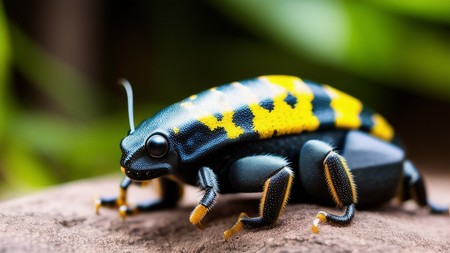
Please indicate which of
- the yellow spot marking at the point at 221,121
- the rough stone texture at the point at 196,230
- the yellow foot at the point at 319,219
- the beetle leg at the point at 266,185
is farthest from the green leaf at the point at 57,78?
the yellow foot at the point at 319,219

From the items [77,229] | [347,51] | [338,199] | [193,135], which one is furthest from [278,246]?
[347,51]

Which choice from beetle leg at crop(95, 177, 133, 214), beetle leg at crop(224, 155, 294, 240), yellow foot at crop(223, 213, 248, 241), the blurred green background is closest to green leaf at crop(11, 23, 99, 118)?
the blurred green background

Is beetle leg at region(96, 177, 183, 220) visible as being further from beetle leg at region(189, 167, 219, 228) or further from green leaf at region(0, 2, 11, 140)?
green leaf at region(0, 2, 11, 140)

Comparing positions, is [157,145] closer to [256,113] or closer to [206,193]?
[206,193]

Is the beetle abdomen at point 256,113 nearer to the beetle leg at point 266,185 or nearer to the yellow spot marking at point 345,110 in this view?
the yellow spot marking at point 345,110

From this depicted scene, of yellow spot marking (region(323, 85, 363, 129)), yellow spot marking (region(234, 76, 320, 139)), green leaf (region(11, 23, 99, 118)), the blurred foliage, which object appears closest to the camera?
yellow spot marking (region(234, 76, 320, 139))

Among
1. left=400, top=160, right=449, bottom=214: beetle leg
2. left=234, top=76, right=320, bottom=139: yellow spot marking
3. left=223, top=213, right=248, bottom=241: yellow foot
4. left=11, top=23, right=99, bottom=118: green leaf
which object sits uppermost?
left=11, top=23, right=99, bottom=118: green leaf
